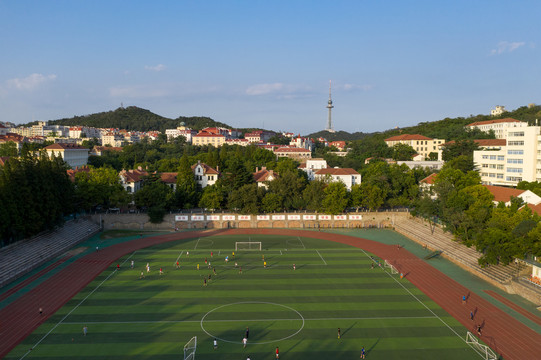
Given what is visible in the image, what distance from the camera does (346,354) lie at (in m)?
24.0

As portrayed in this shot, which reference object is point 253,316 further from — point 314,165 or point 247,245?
point 314,165

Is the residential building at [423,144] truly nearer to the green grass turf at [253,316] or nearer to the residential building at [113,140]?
the green grass turf at [253,316]

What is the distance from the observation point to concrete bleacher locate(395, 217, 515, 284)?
126 feet

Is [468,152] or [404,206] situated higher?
[468,152]

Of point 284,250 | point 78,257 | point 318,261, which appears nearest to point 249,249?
point 284,250

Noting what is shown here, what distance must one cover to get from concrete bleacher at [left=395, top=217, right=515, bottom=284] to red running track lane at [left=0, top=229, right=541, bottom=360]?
3939 mm

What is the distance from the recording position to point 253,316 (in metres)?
29.7

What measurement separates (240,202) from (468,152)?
185ft

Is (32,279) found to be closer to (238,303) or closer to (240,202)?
(238,303)

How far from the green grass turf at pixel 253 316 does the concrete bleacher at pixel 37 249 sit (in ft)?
28.6

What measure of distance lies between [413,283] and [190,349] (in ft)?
78.4

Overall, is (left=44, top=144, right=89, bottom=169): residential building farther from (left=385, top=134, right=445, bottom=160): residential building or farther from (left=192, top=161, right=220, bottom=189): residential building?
(left=385, top=134, right=445, bottom=160): residential building

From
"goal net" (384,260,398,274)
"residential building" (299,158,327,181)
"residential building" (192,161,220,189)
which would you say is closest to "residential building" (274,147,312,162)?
"residential building" (299,158,327,181)

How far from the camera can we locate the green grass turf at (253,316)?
24.5 meters
